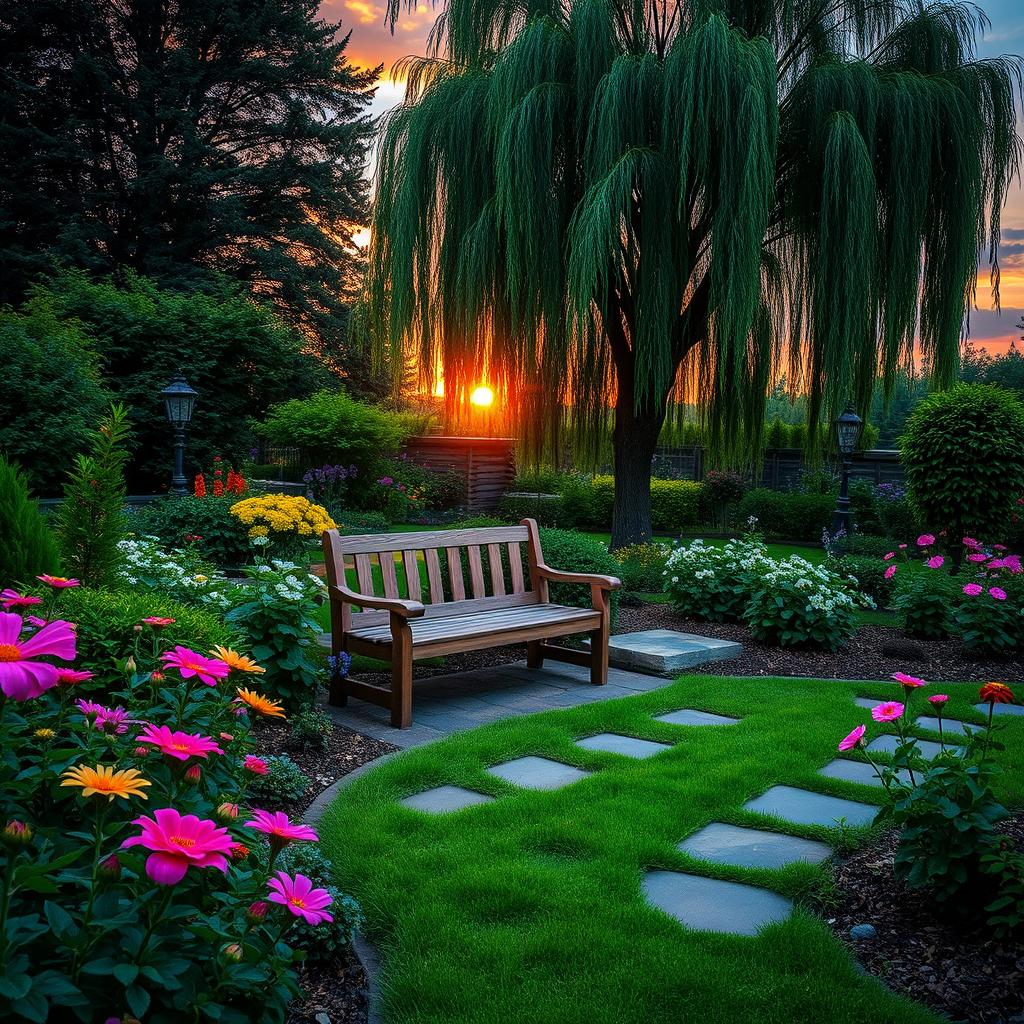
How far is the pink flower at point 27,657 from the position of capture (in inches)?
44.6

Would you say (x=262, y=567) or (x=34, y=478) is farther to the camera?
(x=34, y=478)

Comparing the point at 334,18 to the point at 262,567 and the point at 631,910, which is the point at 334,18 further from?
the point at 631,910

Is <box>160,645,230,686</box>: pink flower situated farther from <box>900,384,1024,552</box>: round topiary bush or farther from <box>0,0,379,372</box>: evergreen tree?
<box>0,0,379,372</box>: evergreen tree

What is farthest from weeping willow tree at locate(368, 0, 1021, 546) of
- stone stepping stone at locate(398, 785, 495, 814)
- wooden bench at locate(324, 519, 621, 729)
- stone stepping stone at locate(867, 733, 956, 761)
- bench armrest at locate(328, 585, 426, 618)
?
stone stepping stone at locate(398, 785, 495, 814)

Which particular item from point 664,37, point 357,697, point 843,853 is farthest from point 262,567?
point 664,37

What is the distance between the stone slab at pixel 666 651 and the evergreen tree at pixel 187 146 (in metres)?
15.1

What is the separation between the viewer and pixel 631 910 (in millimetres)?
2344

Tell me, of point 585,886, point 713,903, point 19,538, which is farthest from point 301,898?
point 19,538

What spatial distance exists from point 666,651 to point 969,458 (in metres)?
5.42

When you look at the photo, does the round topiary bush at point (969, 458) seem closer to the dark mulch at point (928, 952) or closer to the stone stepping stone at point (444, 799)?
the dark mulch at point (928, 952)

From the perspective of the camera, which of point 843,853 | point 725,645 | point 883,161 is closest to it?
point 843,853

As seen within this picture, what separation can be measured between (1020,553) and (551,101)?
7998mm

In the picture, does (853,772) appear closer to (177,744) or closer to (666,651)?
(666,651)

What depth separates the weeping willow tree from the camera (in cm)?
716
